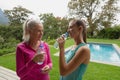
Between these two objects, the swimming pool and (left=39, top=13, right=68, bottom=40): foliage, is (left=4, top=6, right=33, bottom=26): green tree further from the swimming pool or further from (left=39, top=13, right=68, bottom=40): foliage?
the swimming pool

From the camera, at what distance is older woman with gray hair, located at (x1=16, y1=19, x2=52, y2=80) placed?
163 cm

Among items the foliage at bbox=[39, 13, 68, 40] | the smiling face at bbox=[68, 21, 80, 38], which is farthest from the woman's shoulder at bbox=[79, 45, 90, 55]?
the foliage at bbox=[39, 13, 68, 40]

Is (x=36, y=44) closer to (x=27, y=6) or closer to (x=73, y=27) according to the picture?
(x=73, y=27)

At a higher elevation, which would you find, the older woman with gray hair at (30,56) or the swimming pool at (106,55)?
the older woman with gray hair at (30,56)

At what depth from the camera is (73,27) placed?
4.83 feet

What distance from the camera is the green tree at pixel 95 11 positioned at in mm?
18797

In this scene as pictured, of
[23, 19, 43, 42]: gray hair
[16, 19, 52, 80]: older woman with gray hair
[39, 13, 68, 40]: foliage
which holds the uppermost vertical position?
[23, 19, 43, 42]: gray hair

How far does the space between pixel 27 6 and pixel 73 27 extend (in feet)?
68.4

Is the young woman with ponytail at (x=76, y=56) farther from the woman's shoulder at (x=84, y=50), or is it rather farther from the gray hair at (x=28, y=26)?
the gray hair at (x=28, y=26)

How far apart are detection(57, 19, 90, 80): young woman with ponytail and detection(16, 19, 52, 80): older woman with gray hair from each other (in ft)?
0.95

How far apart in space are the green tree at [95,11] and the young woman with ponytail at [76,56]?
18.1 m

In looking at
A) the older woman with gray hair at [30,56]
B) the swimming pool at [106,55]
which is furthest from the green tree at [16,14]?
the older woman with gray hair at [30,56]

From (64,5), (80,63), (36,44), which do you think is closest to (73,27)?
(80,63)

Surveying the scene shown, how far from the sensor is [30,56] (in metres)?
1.68
